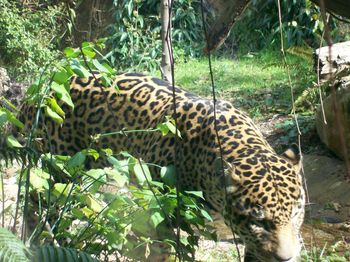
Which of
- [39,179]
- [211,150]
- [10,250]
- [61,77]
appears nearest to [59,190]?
[39,179]

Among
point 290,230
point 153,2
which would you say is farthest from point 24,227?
point 153,2

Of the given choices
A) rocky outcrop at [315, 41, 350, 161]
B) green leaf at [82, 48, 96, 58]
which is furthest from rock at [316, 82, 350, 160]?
green leaf at [82, 48, 96, 58]

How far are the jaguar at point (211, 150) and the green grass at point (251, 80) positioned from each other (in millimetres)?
3939

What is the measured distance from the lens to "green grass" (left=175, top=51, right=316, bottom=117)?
37.7ft

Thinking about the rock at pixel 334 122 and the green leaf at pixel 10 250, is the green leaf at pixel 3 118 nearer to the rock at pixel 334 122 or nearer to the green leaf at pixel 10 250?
the green leaf at pixel 10 250

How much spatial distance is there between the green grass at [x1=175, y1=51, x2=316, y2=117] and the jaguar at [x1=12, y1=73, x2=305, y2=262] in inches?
155

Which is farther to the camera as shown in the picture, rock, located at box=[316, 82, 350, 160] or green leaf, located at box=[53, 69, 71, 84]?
rock, located at box=[316, 82, 350, 160]

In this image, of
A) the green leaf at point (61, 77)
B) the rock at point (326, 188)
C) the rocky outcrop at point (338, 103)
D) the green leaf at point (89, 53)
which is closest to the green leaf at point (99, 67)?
the green leaf at point (89, 53)

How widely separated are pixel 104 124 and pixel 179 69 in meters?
8.55

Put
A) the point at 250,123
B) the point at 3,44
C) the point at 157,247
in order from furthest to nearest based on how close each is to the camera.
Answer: the point at 3,44
the point at 250,123
the point at 157,247

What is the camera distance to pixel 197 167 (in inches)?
225

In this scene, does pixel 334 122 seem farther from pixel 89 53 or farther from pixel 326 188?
pixel 89 53

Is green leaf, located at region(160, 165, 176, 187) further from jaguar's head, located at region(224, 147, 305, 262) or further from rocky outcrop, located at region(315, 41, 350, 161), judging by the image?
rocky outcrop, located at region(315, 41, 350, 161)

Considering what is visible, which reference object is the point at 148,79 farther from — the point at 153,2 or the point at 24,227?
the point at 153,2
